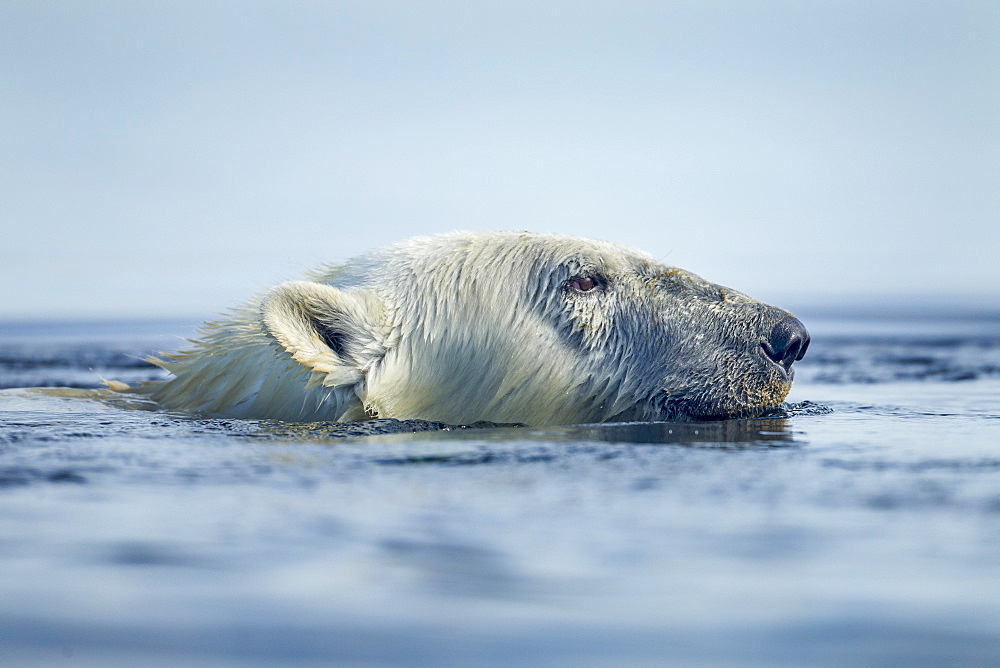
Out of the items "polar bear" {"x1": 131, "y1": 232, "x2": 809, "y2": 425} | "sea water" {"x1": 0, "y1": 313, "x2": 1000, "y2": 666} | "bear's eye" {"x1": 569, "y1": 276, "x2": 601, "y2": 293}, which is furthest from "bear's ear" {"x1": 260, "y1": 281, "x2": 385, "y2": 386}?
"bear's eye" {"x1": 569, "y1": 276, "x2": 601, "y2": 293}

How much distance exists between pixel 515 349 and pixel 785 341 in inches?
52.9

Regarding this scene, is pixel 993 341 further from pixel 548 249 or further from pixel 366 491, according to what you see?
pixel 366 491

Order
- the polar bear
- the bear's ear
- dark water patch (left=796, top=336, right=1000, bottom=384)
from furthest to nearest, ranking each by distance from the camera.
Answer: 1. dark water patch (left=796, top=336, right=1000, bottom=384)
2. the polar bear
3. the bear's ear

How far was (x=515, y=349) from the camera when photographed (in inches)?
190

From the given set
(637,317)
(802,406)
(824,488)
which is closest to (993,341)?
(802,406)

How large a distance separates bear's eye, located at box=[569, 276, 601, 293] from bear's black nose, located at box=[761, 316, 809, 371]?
2.95 feet

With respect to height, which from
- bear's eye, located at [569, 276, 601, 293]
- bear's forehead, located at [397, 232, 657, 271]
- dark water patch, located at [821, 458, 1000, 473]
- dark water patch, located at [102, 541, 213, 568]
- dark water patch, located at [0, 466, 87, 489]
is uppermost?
bear's forehead, located at [397, 232, 657, 271]

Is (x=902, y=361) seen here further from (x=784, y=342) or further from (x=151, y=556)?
(x=151, y=556)

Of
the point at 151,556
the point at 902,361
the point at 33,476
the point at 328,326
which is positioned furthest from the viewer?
the point at 902,361

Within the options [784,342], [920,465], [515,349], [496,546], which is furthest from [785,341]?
[496,546]

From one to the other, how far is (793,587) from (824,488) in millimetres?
1076

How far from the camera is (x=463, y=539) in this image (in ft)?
8.45

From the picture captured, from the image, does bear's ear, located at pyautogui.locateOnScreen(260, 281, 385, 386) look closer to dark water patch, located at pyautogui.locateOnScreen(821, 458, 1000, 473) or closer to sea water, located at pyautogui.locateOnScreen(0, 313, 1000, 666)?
sea water, located at pyautogui.locateOnScreen(0, 313, 1000, 666)

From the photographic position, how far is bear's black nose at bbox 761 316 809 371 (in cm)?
479
